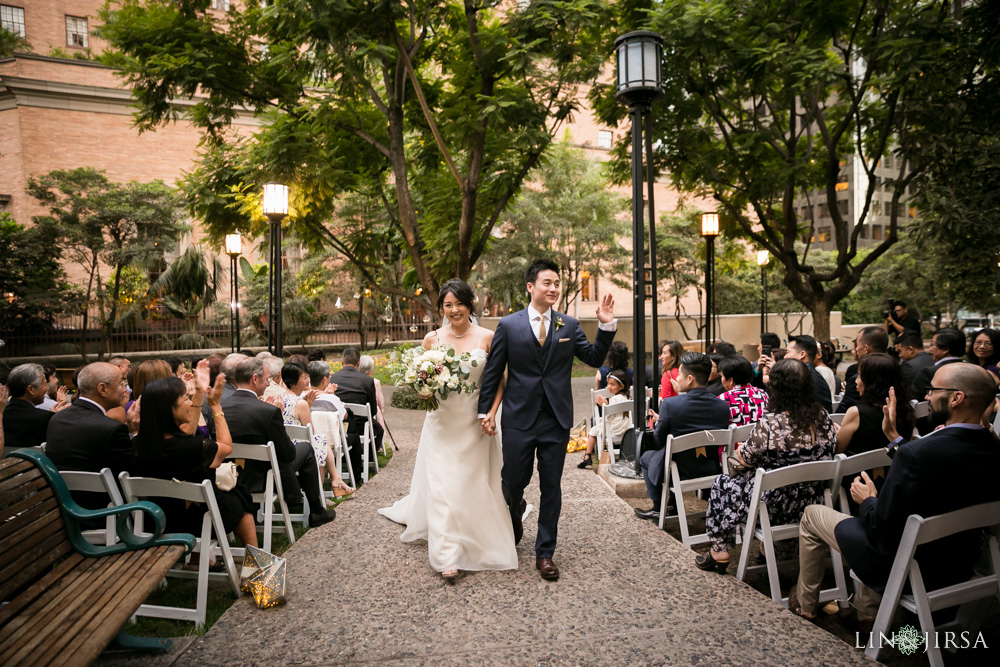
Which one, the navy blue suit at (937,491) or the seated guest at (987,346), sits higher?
the seated guest at (987,346)

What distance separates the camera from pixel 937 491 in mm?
2818

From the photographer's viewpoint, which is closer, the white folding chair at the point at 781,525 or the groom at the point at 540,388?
the white folding chair at the point at 781,525

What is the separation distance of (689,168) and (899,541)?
1221 cm

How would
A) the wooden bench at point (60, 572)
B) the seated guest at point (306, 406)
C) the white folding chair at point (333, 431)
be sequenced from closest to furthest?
the wooden bench at point (60, 572) < the seated guest at point (306, 406) < the white folding chair at point (333, 431)

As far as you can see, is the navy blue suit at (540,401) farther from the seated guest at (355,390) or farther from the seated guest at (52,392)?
the seated guest at (52,392)

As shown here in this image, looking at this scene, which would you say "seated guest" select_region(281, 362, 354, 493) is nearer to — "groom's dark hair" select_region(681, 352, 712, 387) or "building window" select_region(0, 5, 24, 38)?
"groom's dark hair" select_region(681, 352, 712, 387)

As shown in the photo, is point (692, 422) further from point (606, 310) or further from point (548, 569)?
point (548, 569)

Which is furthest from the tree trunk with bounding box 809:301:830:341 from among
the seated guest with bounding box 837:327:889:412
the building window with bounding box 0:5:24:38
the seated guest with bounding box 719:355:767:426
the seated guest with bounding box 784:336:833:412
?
the building window with bounding box 0:5:24:38

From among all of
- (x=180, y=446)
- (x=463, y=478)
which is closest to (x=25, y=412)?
(x=180, y=446)

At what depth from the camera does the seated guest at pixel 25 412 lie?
16.2 feet

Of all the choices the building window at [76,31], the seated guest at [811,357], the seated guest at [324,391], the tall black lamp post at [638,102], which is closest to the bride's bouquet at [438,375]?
the tall black lamp post at [638,102]

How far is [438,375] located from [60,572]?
8.06ft

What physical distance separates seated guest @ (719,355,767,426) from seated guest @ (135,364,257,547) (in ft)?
13.9

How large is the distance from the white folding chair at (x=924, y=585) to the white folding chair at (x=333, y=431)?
5.17 meters
